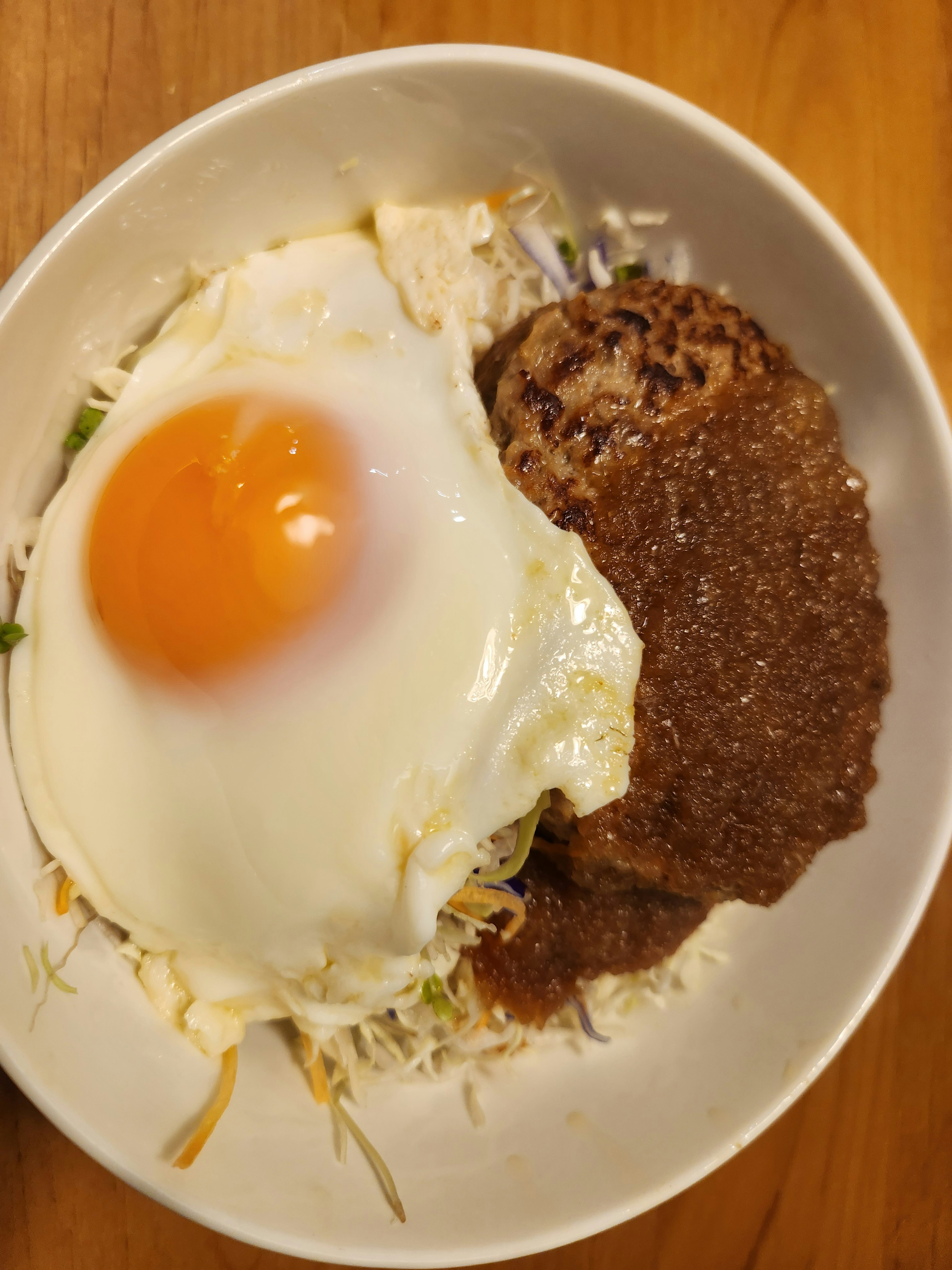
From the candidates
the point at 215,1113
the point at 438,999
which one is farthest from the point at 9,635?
the point at 438,999

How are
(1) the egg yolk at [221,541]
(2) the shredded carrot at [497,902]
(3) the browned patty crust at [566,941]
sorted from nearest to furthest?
1. (1) the egg yolk at [221,541]
2. (2) the shredded carrot at [497,902]
3. (3) the browned patty crust at [566,941]

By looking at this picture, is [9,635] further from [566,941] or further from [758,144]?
[758,144]

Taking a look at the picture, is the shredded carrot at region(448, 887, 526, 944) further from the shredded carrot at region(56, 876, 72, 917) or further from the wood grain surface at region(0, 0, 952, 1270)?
the wood grain surface at region(0, 0, 952, 1270)

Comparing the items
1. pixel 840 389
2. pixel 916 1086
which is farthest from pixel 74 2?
pixel 916 1086

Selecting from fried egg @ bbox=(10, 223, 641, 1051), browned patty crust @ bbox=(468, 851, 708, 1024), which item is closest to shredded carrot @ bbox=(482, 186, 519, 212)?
fried egg @ bbox=(10, 223, 641, 1051)

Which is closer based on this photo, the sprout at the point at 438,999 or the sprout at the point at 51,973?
the sprout at the point at 51,973

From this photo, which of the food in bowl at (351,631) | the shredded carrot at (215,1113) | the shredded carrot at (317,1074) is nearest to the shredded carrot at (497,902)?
the food in bowl at (351,631)

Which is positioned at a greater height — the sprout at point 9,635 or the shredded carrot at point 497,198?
the shredded carrot at point 497,198

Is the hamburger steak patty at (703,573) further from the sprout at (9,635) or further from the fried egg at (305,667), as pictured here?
the sprout at (9,635)
